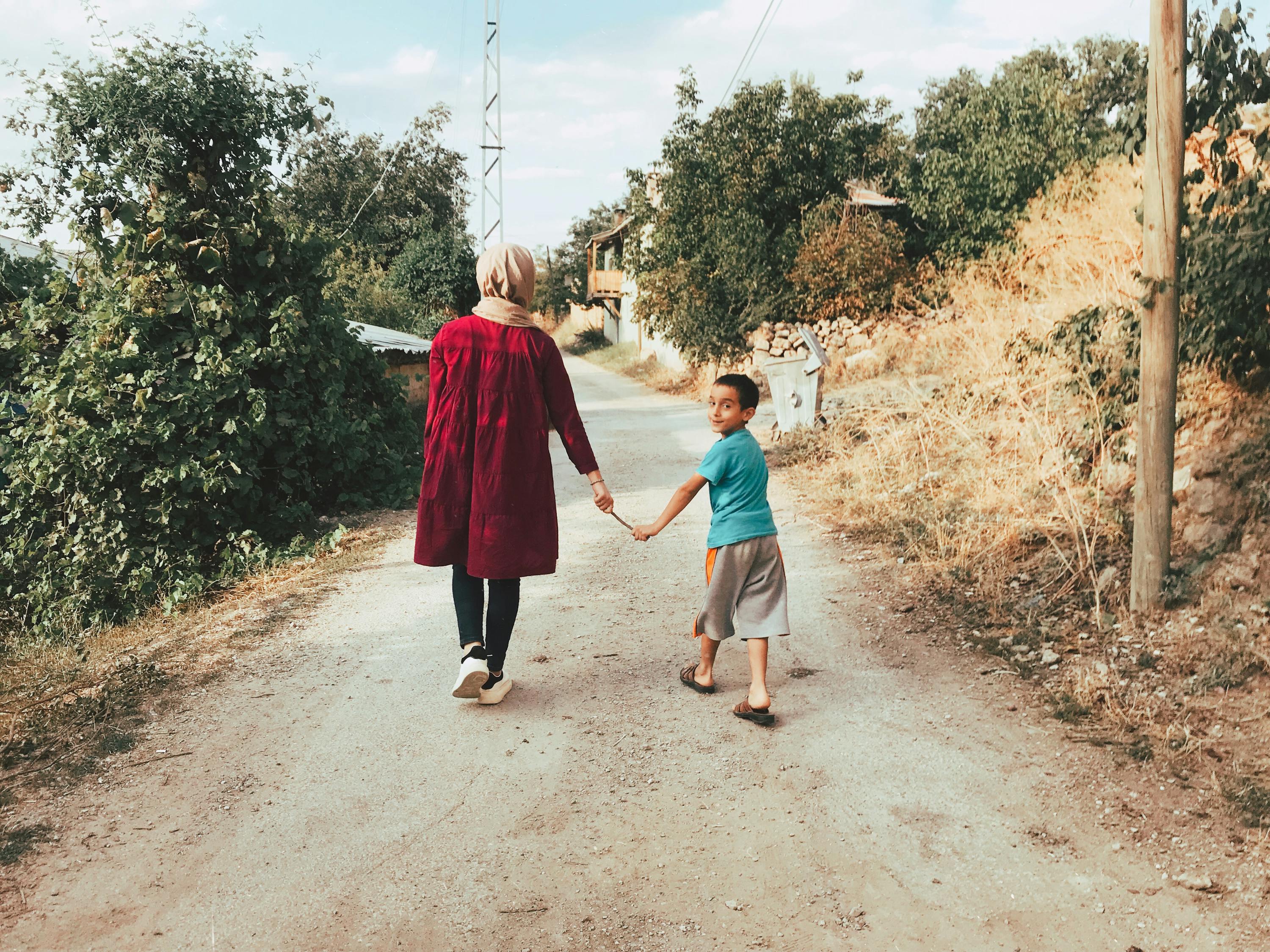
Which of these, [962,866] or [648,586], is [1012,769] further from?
[648,586]

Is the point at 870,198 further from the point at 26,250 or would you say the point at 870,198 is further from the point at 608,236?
the point at 608,236

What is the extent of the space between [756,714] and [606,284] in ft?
129

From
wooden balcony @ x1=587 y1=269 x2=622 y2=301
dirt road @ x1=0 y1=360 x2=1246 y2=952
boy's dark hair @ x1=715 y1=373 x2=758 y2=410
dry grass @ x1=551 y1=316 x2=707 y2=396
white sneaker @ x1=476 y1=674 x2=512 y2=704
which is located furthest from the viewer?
wooden balcony @ x1=587 y1=269 x2=622 y2=301

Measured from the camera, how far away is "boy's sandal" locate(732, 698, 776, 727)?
3.70m

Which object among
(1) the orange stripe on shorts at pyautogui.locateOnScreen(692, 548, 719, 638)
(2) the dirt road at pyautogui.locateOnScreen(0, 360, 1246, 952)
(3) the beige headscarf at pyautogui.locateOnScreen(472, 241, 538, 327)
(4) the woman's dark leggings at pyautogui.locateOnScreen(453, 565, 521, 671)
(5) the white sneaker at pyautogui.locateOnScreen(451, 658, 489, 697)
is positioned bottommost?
(2) the dirt road at pyautogui.locateOnScreen(0, 360, 1246, 952)

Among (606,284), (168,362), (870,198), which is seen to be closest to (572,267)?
(606,284)

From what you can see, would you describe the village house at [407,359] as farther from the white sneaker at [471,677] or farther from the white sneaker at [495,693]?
the white sneaker at [471,677]

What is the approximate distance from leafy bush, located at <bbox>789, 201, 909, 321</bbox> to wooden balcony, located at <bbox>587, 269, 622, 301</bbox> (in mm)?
22817

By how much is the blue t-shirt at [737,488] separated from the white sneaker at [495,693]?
1.12 m

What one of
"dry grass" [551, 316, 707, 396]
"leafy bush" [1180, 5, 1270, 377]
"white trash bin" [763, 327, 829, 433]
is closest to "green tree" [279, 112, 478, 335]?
"dry grass" [551, 316, 707, 396]

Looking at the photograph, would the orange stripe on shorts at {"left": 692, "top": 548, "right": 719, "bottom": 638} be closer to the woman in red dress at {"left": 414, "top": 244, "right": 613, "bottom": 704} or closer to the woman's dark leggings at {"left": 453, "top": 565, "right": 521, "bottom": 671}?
the woman in red dress at {"left": 414, "top": 244, "right": 613, "bottom": 704}

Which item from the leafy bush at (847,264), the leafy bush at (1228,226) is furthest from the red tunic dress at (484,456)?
the leafy bush at (847,264)

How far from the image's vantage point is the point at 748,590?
149 inches

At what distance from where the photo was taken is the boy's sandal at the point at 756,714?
145 inches
